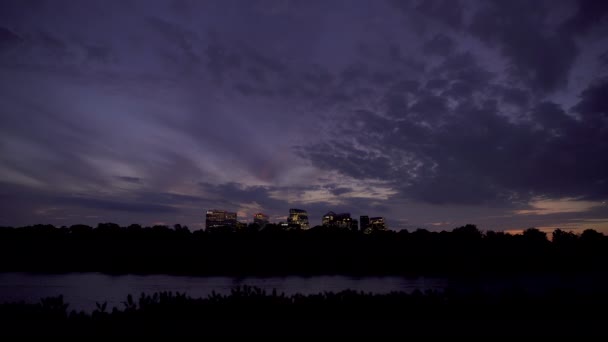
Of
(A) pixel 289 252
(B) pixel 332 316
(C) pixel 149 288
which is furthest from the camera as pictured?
(A) pixel 289 252

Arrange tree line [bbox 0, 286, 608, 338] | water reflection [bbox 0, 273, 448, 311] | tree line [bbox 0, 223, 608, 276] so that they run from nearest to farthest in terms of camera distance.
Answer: tree line [bbox 0, 286, 608, 338] < water reflection [bbox 0, 273, 448, 311] < tree line [bbox 0, 223, 608, 276]

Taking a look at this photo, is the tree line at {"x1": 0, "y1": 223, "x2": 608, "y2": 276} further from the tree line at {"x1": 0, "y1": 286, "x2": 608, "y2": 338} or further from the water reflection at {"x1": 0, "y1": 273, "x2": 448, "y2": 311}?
the tree line at {"x1": 0, "y1": 286, "x2": 608, "y2": 338}

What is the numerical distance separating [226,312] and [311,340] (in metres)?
3.88

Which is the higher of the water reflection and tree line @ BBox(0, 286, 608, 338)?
tree line @ BBox(0, 286, 608, 338)

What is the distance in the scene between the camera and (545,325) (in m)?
13.1

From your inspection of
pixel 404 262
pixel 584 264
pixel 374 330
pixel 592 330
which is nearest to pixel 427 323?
pixel 374 330

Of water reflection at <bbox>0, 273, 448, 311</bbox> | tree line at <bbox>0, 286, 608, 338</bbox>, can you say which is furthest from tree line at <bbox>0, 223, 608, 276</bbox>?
tree line at <bbox>0, 286, 608, 338</bbox>

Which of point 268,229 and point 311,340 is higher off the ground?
point 268,229

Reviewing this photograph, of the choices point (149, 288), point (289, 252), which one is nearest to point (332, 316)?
point (149, 288)

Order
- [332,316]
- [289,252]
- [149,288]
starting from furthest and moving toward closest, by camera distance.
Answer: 1. [289,252]
2. [149,288]
3. [332,316]

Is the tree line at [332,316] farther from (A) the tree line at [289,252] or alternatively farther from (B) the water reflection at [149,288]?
(A) the tree line at [289,252]

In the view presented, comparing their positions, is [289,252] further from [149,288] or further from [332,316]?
[332,316]

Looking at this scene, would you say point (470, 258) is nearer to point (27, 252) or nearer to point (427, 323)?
point (427, 323)

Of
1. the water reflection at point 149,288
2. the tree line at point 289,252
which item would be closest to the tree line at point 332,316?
the water reflection at point 149,288
